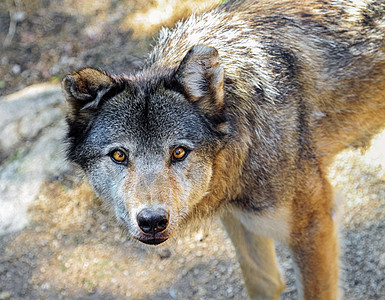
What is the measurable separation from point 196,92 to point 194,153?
40cm

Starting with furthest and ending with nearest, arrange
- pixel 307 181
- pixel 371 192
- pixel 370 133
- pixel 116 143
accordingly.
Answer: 1. pixel 371 192
2. pixel 370 133
3. pixel 307 181
4. pixel 116 143

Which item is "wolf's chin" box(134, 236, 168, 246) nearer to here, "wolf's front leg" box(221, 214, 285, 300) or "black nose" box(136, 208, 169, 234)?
"black nose" box(136, 208, 169, 234)

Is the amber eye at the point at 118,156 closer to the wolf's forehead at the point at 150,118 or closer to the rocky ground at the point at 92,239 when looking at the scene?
the wolf's forehead at the point at 150,118

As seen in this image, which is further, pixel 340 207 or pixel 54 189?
pixel 54 189

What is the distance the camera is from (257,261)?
4492 mm

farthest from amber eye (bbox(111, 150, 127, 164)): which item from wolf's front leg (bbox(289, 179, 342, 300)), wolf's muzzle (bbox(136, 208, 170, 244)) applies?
wolf's front leg (bbox(289, 179, 342, 300))

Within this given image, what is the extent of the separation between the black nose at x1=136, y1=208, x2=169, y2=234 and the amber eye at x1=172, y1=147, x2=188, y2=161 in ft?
1.32

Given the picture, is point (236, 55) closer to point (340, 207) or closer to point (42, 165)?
point (340, 207)

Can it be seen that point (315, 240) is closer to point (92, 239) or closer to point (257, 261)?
point (257, 261)

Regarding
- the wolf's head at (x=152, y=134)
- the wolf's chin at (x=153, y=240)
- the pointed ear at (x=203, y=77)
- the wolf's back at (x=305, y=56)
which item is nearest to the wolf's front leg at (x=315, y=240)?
the wolf's back at (x=305, y=56)

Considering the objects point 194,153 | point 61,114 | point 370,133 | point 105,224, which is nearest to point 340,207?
point 370,133

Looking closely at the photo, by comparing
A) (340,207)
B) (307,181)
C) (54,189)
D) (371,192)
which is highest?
(307,181)

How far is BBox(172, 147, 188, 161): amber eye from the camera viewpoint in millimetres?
3199

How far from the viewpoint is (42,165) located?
621cm
